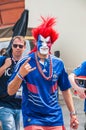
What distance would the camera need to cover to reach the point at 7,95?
4.53 metres

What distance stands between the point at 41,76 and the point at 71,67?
6722mm

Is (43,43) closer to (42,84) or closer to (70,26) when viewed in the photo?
(42,84)

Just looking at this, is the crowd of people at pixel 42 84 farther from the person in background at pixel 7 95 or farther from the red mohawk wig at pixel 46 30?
the person in background at pixel 7 95

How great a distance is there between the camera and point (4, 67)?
4.54 meters

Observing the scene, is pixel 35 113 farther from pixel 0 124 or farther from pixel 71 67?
pixel 71 67

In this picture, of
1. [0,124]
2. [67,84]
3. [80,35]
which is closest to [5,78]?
[0,124]

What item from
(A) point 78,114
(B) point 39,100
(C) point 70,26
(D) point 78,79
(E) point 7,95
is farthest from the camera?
(C) point 70,26

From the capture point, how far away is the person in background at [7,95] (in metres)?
4.45

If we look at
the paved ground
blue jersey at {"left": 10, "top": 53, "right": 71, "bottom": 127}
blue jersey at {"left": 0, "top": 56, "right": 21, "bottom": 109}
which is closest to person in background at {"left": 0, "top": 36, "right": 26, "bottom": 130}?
blue jersey at {"left": 0, "top": 56, "right": 21, "bottom": 109}

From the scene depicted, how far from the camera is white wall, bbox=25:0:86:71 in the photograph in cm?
1012

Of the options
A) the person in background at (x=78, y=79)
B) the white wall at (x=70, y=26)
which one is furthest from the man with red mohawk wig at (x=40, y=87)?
the white wall at (x=70, y=26)

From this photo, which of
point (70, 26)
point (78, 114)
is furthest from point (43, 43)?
point (70, 26)

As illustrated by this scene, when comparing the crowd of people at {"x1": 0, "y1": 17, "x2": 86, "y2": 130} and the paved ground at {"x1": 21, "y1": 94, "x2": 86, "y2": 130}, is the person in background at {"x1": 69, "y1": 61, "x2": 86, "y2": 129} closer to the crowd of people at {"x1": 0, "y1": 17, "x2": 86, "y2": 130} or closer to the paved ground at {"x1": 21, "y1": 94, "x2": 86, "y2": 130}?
the crowd of people at {"x1": 0, "y1": 17, "x2": 86, "y2": 130}

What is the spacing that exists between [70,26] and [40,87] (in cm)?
694
